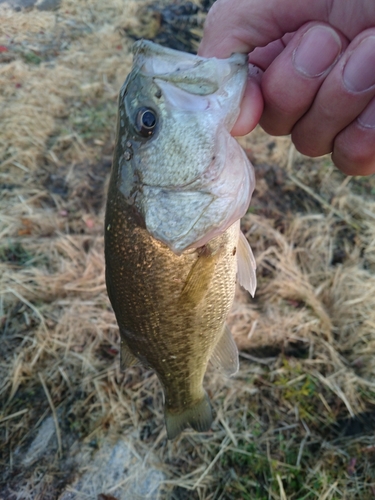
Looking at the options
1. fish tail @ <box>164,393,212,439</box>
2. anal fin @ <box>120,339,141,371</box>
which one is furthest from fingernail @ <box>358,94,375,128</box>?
fish tail @ <box>164,393,212,439</box>

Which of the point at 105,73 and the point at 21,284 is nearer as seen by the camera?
the point at 21,284

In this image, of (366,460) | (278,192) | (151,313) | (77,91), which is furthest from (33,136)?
(366,460)

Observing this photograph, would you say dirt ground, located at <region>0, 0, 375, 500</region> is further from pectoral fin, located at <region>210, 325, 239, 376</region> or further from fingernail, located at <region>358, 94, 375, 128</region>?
fingernail, located at <region>358, 94, 375, 128</region>

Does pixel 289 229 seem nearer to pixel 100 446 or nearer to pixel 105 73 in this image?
pixel 100 446

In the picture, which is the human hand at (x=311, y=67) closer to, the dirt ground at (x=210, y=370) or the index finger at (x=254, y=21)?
the index finger at (x=254, y=21)

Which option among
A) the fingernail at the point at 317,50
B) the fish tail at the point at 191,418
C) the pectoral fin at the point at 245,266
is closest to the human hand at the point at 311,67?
the fingernail at the point at 317,50

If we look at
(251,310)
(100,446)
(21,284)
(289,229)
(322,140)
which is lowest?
(100,446)
